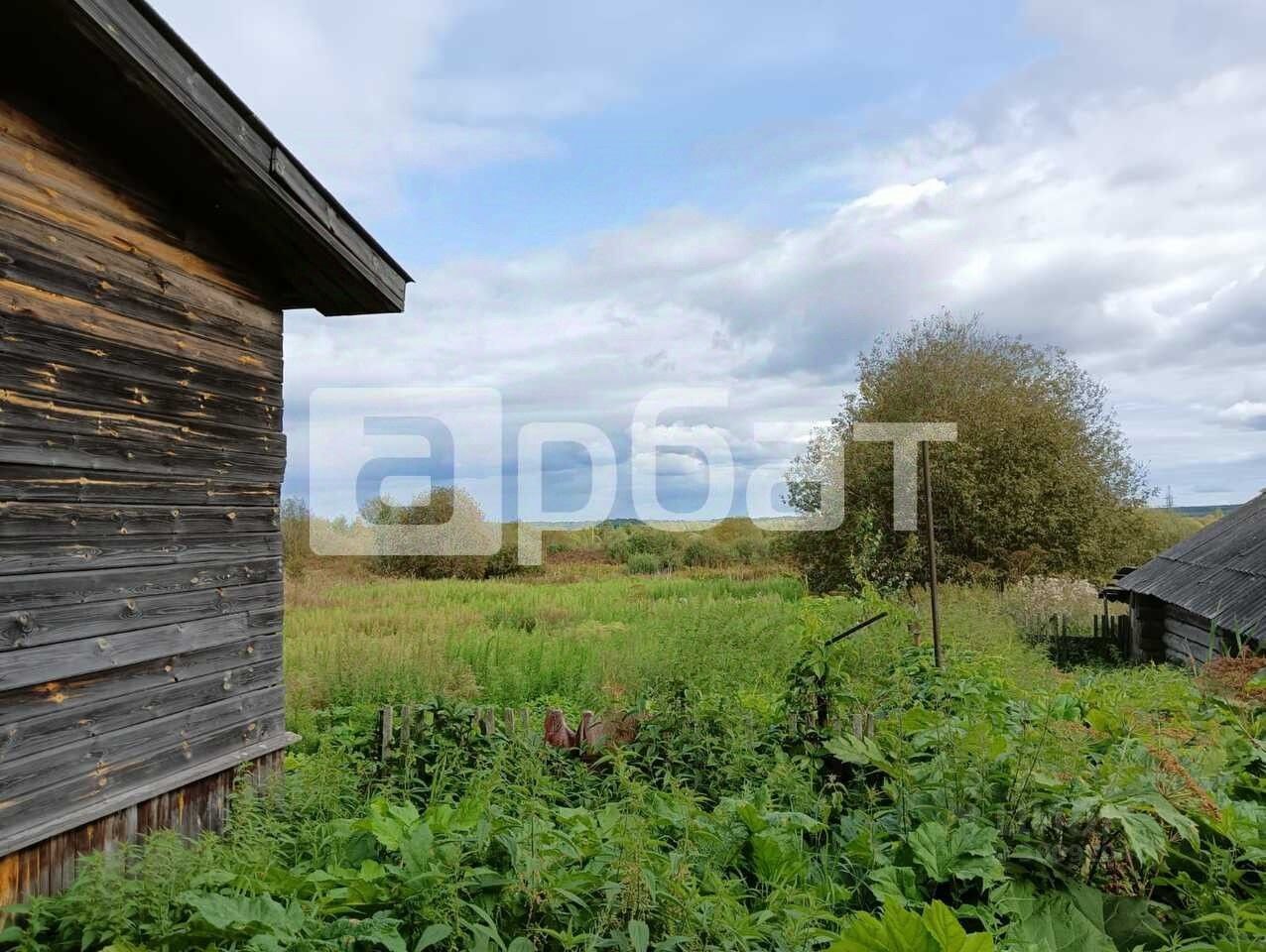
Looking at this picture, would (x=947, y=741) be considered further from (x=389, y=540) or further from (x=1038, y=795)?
(x=389, y=540)

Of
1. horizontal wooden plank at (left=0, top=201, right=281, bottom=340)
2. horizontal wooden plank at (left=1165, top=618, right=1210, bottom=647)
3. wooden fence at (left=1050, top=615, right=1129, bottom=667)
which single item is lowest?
wooden fence at (left=1050, top=615, right=1129, bottom=667)

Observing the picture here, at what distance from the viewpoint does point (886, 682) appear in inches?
217

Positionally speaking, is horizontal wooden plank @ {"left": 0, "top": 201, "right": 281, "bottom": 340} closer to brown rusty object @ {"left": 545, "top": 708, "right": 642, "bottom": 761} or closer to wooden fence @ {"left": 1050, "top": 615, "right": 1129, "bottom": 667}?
brown rusty object @ {"left": 545, "top": 708, "right": 642, "bottom": 761}

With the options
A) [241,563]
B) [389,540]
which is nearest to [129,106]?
[241,563]

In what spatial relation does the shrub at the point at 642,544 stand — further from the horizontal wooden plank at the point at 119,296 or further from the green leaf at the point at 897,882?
the green leaf at the point at 897,882

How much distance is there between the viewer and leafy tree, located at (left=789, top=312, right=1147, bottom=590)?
1705 cm

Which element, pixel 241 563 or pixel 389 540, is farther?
pixel 389 540

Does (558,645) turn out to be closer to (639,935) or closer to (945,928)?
(639,935)

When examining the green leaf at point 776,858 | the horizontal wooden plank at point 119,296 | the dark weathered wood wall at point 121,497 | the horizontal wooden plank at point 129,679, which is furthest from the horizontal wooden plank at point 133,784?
the green leaf at point 776,858

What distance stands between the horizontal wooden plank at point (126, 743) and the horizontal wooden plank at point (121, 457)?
3.67ft

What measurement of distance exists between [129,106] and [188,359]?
1127 millimetres

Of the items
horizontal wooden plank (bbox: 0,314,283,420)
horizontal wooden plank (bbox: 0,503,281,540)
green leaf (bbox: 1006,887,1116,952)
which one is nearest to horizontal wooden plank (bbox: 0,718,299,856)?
horizontal wooden plank (bbox: 0,503,281,540)

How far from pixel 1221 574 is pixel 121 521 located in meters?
11.8

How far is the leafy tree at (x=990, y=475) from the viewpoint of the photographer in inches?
671
